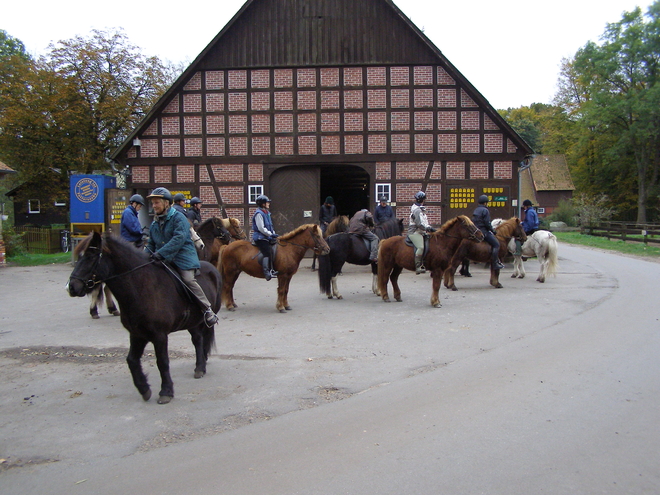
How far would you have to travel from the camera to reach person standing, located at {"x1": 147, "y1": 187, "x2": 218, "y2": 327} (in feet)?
18.9

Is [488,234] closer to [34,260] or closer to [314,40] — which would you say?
[314,40]

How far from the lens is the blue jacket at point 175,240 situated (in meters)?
5.72

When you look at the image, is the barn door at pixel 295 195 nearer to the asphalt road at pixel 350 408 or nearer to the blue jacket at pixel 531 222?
the blue jacket at pixel 531 222

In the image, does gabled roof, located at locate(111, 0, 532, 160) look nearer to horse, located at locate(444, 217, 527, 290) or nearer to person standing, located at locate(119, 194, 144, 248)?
horse, located at locate(444, 217, 527, 290)

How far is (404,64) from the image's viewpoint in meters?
19.1

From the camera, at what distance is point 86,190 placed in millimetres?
19172

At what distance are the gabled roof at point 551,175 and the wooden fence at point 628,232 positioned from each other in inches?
820

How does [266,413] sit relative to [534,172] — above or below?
below

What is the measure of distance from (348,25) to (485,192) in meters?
7.63

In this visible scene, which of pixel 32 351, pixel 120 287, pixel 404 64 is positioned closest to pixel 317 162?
pixel 404 64

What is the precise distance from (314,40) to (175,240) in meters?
15.3

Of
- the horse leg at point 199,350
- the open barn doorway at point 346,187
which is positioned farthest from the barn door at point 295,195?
the horse leg at point 199,350

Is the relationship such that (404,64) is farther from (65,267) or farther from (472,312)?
(65,267)

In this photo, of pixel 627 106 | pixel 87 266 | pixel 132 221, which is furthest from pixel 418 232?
pixel 627 106
